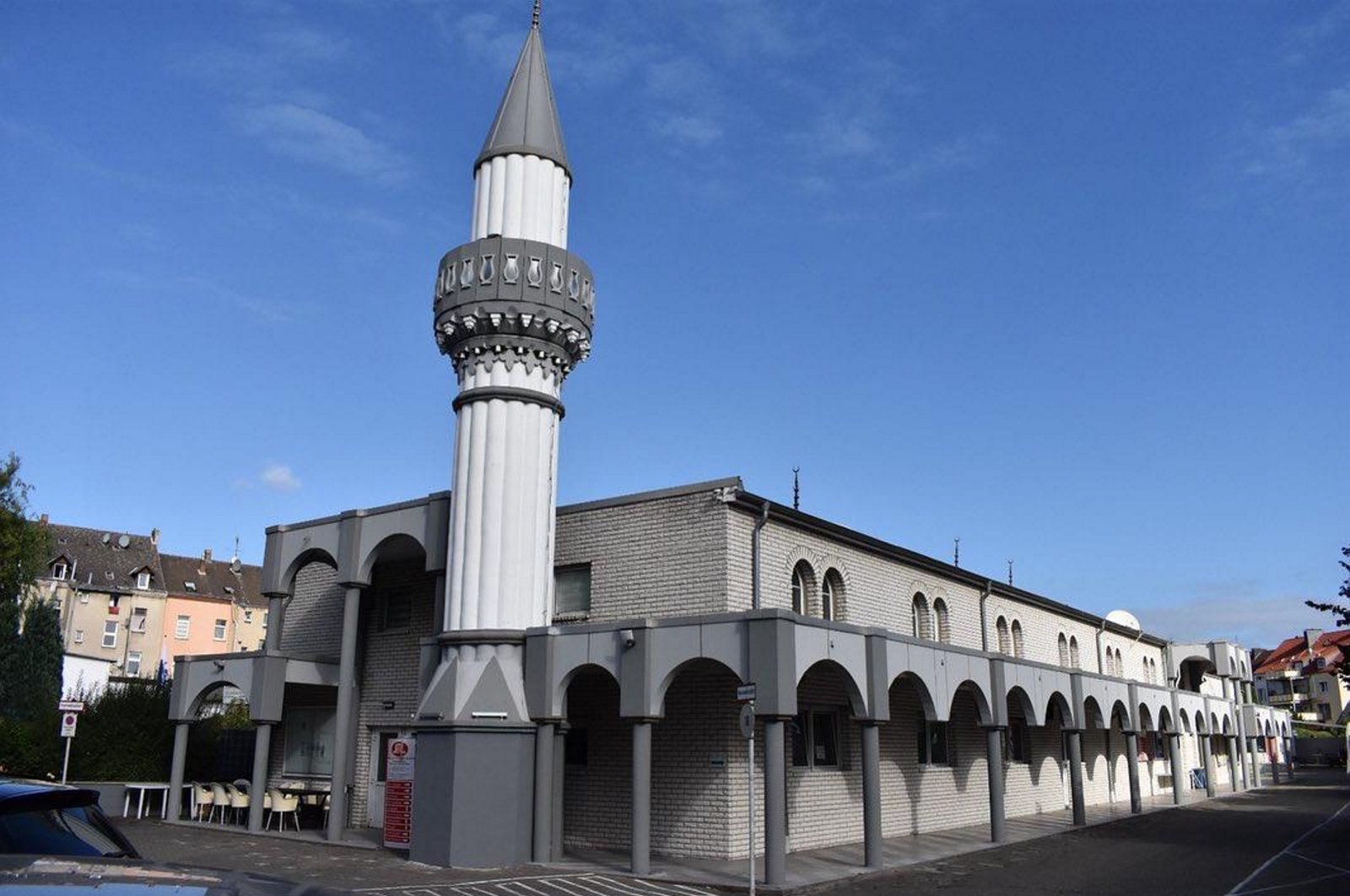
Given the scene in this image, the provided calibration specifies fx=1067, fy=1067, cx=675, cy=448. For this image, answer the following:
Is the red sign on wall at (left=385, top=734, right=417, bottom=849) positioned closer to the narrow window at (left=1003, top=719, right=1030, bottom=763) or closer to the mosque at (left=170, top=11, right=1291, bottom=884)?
the mosque at (left=170, top=11, right=1291, bottom=884)

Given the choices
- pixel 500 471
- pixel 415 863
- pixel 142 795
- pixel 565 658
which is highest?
pixel 500 471

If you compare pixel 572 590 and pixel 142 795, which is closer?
pixel 572 590

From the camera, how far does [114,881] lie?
3.28m

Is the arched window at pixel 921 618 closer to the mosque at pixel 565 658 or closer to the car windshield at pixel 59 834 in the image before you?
the mosque at pixel 565 658

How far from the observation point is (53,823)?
5.50m

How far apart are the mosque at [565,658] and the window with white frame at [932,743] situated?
0.09 meters

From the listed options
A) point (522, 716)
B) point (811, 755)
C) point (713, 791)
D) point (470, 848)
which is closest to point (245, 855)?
point (470, 848)

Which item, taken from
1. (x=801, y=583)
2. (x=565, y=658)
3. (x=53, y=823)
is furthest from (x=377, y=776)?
(x=53, y=823)

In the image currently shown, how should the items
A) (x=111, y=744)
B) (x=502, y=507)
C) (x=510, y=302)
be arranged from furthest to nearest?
(x=111, y=744), (x=510, y=302), (x=502, y=507)

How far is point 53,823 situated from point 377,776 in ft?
55.5

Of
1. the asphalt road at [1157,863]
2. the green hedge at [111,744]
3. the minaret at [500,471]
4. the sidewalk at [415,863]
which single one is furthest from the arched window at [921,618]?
the green hedge at [111,744]

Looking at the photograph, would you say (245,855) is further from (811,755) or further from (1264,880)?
(1264,880)

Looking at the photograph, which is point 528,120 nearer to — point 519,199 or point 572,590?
point 519,199

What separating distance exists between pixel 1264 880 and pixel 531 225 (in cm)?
1514
